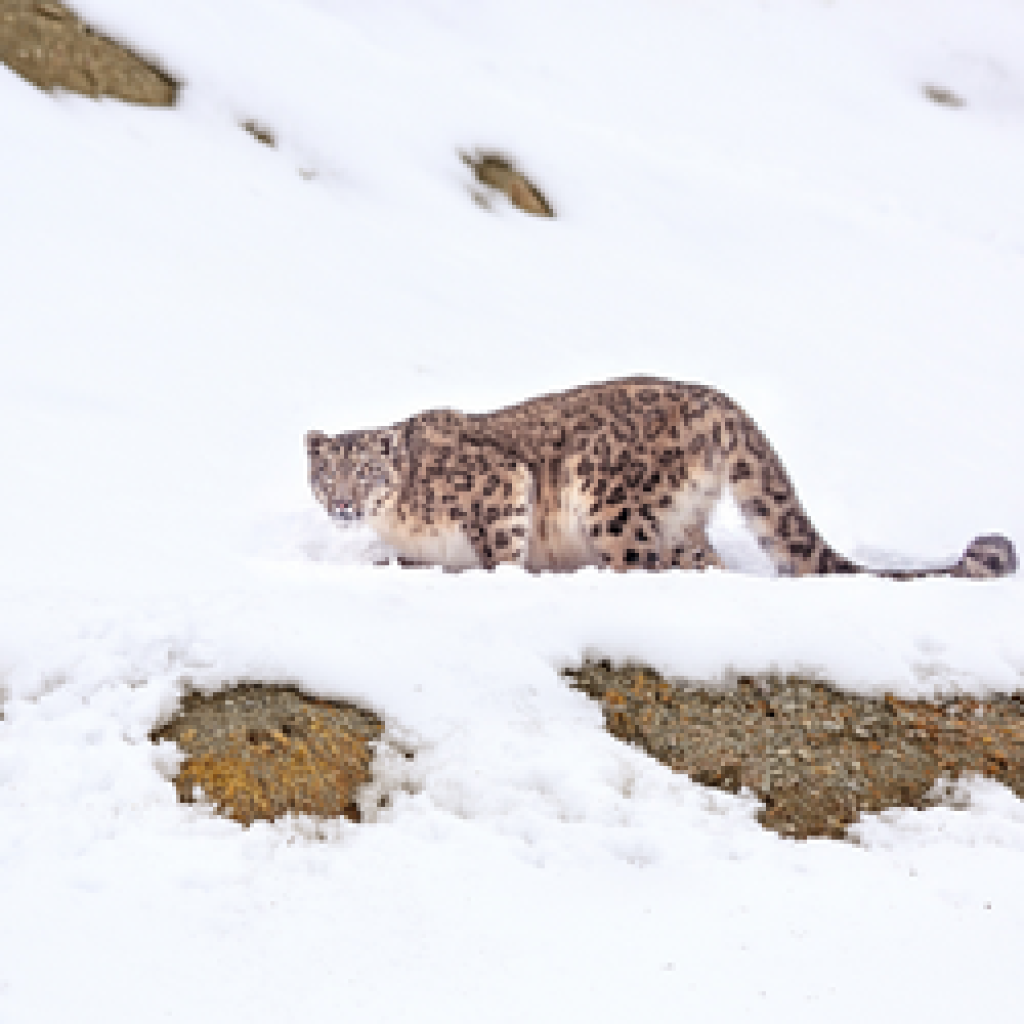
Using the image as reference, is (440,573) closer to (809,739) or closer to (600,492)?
(600,492)

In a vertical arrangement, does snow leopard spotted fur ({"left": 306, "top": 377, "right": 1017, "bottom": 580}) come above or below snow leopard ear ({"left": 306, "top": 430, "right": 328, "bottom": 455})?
above

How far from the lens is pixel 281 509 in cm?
971

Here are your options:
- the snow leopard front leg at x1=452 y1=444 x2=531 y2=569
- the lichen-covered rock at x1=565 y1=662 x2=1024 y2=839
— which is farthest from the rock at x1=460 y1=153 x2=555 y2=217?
the lichen-covered rock at x1=565 y1=662 x2=1024 y2=839

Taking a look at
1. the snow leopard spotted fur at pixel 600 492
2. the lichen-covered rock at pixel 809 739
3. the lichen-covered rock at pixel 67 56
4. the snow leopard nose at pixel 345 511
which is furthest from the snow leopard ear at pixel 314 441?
the lichen-covered rock at pixel 67 56

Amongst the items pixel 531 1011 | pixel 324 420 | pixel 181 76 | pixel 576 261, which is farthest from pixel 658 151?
pixel 531 1011

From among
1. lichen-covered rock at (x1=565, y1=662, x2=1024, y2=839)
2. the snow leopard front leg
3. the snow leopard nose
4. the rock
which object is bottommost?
the rock

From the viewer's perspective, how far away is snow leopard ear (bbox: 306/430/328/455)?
30.5 feet

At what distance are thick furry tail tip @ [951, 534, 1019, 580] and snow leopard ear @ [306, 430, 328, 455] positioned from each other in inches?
194

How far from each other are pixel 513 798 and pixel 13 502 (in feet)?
16.2

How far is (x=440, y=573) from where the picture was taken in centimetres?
734

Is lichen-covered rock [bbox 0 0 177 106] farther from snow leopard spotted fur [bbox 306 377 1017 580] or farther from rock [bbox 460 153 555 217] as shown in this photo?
snow leopard spotted fur [bbox 306 377 1017 580]

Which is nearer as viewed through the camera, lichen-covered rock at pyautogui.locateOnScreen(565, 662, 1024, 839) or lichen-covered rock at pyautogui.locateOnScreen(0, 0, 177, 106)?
lichen-covered rock at pyautogui.locateOnScreen(565, 662, 1024, 839)

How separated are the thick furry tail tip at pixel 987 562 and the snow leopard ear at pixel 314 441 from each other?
194 inches

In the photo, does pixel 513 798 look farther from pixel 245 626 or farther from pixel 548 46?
pixel 548 46
